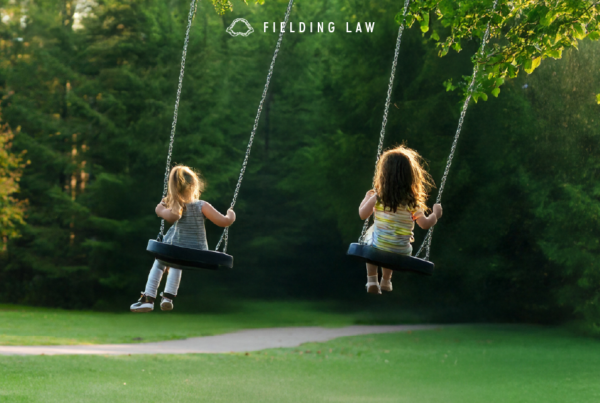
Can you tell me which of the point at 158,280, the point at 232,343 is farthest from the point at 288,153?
the point at 158,280

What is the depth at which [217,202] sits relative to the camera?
25938 millimetres

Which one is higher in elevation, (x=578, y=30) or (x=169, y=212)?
(x=578, y=30)

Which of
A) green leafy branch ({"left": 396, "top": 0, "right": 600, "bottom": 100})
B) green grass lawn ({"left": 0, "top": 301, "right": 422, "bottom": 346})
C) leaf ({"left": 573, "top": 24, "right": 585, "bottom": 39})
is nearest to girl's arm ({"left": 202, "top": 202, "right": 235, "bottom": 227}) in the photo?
green leafy branch ({"left": 396, "top": 0, "right": 600, "bottom": 100})

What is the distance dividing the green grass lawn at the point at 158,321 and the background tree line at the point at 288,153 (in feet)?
2.73

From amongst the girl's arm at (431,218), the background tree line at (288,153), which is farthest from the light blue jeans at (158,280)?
the background tree line at (288,153)

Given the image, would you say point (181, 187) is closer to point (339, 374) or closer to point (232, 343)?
point (339, 374)

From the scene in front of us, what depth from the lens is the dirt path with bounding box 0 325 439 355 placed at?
1680 cm

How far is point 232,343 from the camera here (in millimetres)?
19875

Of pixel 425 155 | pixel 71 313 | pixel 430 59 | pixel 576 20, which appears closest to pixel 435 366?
pixel 425 155

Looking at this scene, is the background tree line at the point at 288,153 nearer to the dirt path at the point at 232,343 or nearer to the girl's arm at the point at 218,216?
the dirt path at the point at 232,343

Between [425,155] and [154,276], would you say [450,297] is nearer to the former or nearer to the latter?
[425,155]

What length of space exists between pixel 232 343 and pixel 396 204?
50.9 feet

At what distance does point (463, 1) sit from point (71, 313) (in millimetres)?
22260

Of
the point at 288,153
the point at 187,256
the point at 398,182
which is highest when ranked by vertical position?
the point at 288,153
